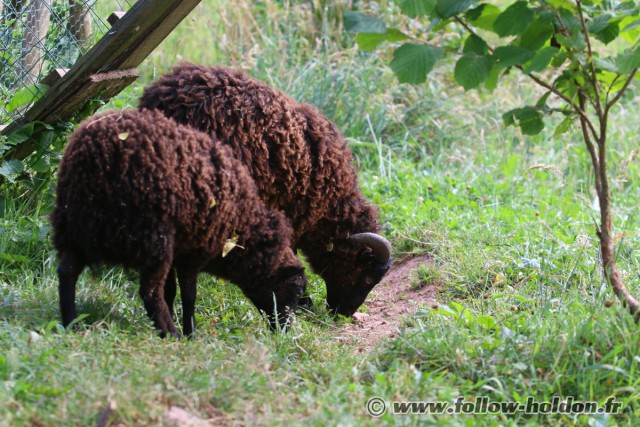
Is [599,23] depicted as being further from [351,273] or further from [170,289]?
[170,289]

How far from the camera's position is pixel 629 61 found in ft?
10.5

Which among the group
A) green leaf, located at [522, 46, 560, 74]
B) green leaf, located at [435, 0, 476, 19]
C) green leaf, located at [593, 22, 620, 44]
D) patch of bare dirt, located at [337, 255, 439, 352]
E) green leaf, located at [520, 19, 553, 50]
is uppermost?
green leaf, located at [435, 0, 476, 19]

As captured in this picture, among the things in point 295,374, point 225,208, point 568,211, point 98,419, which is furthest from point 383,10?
point 98,419

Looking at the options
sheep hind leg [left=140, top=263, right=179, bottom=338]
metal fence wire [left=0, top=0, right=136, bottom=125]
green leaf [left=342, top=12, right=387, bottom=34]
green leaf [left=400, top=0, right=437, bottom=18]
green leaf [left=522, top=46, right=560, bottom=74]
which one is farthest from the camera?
metal fence wire [left=0, top=0, right=136, bottom=125]

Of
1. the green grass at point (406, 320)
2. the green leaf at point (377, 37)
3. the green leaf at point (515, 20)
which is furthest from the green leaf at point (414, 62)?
the green grass at point (406, 320)

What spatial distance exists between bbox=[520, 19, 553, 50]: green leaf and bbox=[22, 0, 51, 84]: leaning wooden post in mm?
3149

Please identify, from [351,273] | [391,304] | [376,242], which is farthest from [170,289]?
[391,304]

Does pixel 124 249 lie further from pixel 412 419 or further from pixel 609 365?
pixel 609 365

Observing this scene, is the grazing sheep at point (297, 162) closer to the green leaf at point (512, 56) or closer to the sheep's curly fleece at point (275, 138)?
the sheep's curly fleece at point (275, 138)

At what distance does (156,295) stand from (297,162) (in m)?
1.28

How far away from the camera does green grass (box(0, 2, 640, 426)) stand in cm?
296

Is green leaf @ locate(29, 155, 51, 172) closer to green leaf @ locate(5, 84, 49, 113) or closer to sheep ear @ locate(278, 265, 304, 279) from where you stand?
green leaf @ locate(5, 84, 49, 113)

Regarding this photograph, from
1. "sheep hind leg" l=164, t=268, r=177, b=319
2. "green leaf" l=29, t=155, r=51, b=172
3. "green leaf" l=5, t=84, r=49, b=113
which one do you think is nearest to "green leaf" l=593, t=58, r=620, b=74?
"sheep hind leg" l=164, t=268, r=177, b=319

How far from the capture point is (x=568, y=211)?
249 inches
